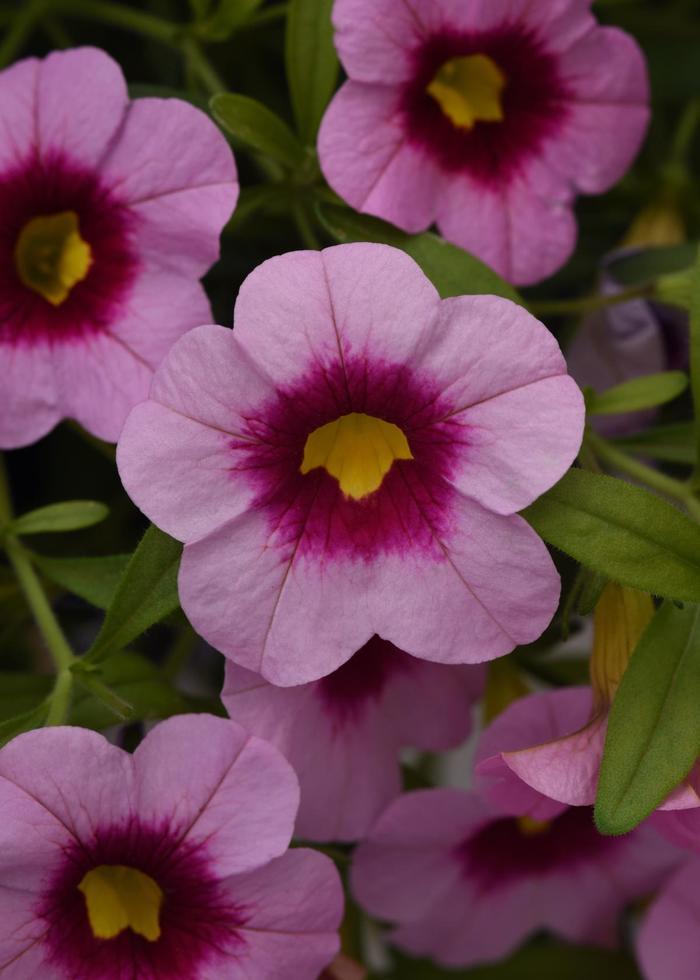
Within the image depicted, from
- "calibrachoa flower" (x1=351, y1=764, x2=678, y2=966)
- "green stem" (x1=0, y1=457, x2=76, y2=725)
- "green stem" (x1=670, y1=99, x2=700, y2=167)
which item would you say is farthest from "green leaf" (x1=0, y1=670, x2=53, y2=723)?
"green stem" (x1=670, y1=99, x2=700, y2=167)

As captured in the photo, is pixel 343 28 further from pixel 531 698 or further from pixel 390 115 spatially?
pixel 531 698

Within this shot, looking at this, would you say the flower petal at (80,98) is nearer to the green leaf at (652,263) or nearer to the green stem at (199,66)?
the green stem at (199,66)

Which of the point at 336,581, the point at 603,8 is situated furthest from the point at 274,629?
the point at 603,8

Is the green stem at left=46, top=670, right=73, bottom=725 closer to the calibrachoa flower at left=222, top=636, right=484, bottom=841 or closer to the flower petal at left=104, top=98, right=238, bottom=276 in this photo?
the calibrachoa flower at left=222, top=636, right=484, bottom=841

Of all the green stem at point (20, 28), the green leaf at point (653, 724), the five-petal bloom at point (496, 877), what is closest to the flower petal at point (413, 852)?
the five-petal bloom at point (496, 877)

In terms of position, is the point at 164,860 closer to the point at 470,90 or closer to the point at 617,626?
the point at 617,626

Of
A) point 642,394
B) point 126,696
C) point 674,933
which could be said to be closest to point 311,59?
point 642,394
